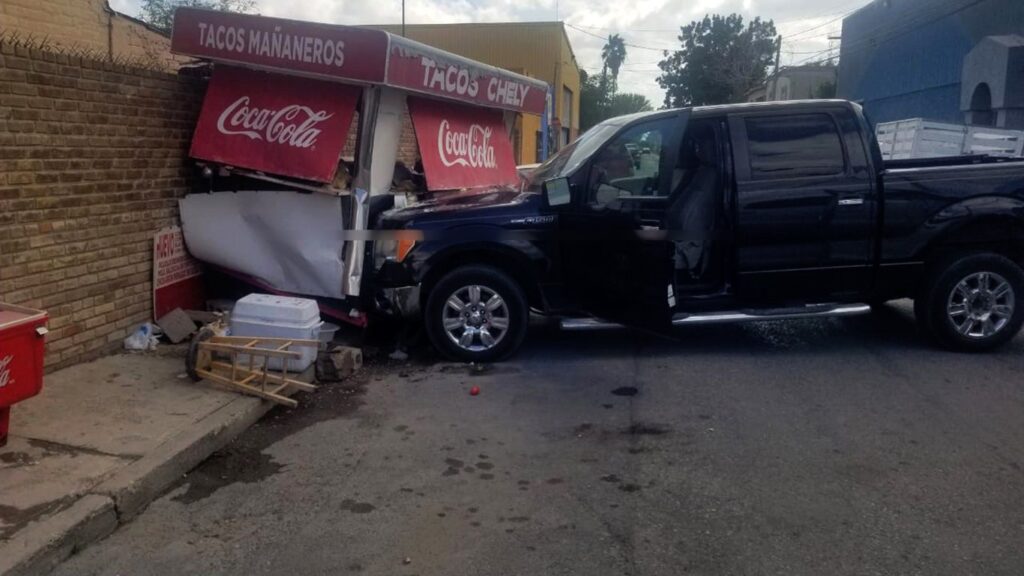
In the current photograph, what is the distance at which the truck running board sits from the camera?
721 cm

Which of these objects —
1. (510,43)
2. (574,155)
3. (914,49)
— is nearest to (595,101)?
(510,43)

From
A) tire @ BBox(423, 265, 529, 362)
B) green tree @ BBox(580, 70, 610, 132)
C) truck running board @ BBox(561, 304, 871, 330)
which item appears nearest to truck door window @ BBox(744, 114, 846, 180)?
truck running board @ BBox(561, 304, 871, 330)

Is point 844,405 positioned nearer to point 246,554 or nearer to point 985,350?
point 985,350

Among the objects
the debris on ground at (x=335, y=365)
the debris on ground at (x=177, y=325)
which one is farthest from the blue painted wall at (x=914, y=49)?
the debris on ground at (x=177, y=325)

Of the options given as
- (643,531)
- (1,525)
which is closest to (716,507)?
(643,531)

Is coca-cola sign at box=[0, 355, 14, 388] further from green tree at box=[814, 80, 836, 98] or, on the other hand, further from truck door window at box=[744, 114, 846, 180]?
green tree at box=[814, 80, 836, 98]

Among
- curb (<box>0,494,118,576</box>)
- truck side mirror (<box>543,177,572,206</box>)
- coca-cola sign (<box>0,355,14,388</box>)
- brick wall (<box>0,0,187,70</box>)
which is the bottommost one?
curb (<box>0,494,118,576</box>)

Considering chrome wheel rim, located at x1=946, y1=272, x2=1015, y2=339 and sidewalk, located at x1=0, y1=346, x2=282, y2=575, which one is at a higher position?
chrome wheel rim, located at x1=946, y1=272, x2=1015, y2=339

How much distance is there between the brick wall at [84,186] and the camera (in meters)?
5.87

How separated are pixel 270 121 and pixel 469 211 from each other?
6.30ft

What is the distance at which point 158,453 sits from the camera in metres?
4.91

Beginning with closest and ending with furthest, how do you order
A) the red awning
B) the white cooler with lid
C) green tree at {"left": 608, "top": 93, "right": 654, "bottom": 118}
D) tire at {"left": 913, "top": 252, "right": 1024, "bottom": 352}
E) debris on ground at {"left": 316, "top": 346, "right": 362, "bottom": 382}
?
the white cooler with lid, debris on ground at {"left": 316, "top": 346, "right": 362, "bottom": 382}, the red awning, tire at {"left": 913, "top": 252, "right": 1024, "bottom": 352}, green tree at {"left": 608, "top": 93, "right": 654, "bottom": 118}

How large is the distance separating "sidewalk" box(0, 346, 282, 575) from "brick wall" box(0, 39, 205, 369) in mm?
478

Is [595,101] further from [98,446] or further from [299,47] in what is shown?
[98,446]
